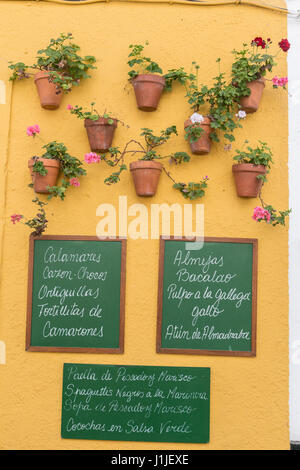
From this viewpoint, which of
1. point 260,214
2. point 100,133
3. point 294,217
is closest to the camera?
point 260,214

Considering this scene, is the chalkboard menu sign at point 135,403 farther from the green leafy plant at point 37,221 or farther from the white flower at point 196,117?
the white flower at point 196,117

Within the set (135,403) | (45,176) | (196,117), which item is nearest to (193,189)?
(196,117)

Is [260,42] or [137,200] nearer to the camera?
[260,42]

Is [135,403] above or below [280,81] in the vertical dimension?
below

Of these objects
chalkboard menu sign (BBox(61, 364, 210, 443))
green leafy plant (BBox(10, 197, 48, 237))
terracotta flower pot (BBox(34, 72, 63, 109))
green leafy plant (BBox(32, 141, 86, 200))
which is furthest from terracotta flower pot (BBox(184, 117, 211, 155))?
chalkboard menu sign (BBox(61, 364, 210, 443))

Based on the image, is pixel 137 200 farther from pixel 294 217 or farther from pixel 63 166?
pixel 294 217

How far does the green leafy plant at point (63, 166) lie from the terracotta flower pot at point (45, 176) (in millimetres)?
30

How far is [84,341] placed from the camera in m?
3.32

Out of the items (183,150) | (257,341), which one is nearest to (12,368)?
(257,341)

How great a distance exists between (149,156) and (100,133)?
0.38 m

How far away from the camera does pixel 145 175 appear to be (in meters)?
3.25

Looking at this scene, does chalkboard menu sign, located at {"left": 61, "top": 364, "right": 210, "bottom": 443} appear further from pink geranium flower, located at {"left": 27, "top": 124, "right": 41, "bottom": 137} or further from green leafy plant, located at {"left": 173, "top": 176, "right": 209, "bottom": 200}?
pink geranium flower, located at {"left": 27, "top": 124, "right": 41, "bottom": 137}

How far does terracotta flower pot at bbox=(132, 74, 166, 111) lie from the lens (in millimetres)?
3297

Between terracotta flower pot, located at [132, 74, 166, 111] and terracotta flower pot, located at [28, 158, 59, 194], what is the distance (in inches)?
28.8
